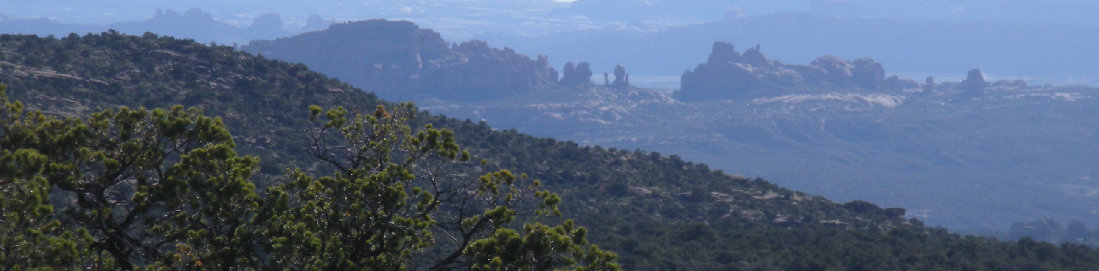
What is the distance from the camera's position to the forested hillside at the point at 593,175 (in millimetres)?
37031

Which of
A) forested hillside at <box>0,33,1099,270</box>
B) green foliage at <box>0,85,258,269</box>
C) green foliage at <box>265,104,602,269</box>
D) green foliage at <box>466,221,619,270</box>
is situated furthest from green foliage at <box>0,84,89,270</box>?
forested hillside at <box>0,33,1099,270</box>

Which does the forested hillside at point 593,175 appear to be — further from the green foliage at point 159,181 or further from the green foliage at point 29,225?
the green foliage at point 29,225

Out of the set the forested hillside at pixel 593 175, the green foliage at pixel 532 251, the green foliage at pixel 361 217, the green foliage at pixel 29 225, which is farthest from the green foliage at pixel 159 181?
the forested hillside at pixel 593 175

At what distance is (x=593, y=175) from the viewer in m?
56.5

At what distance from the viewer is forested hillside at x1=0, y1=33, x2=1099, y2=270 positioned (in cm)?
3703

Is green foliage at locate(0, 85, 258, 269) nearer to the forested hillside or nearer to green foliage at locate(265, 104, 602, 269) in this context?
green foliage at locate(265, 104, 602, 269)

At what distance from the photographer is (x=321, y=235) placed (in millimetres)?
13445

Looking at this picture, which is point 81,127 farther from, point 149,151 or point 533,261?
point 533,261

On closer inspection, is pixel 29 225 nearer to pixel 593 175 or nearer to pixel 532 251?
pixel 532 251

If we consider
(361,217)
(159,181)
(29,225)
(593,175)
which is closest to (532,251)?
(361,217)

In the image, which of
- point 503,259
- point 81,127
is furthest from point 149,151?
point 503,259

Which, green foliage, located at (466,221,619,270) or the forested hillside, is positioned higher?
green foliage, located at (466,221,619,270)

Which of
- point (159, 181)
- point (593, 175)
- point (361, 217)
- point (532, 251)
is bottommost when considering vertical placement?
point (593, 175)

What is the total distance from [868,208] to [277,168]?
1289 inches
